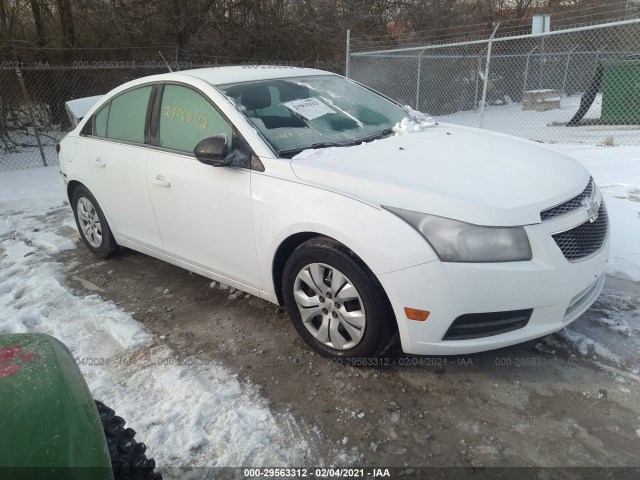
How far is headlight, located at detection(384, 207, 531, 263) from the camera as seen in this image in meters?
2.40

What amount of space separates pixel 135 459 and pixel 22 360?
0.48 meters

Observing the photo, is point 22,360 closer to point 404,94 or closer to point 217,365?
point 217,365

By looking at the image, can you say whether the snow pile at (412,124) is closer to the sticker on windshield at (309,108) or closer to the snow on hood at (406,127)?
the snow on hood at (406,127)

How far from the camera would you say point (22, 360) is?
1454mm

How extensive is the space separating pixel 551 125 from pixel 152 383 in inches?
446

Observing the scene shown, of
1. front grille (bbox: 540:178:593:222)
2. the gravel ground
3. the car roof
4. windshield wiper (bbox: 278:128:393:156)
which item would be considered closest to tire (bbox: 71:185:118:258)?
the gravel ground

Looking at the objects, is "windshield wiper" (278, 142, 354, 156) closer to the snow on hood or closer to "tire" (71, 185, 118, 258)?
the snow on hood

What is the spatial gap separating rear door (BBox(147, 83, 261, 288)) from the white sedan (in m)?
0.01

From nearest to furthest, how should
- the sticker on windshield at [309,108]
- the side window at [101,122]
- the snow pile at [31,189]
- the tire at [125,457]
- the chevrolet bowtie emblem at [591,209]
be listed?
the tire at [125,457], the chevrolet bowtie emblem at [591,209], the sticker on windshield at [309,108], the side window at [101,122], the snow pile at [31,189]

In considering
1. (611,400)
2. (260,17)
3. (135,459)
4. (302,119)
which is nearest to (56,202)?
(302,119)

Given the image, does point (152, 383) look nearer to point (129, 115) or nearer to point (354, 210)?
point (354, 210)

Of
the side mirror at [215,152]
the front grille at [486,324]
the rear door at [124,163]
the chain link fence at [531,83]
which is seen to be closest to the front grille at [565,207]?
the front grille at [486,324]

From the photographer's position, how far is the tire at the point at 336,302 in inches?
103

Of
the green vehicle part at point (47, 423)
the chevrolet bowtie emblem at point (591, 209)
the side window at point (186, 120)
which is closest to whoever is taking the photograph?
the green vehicle part at point (47, 423)
